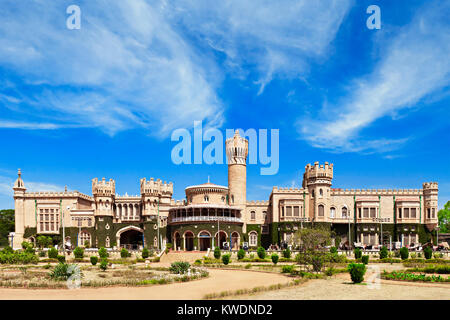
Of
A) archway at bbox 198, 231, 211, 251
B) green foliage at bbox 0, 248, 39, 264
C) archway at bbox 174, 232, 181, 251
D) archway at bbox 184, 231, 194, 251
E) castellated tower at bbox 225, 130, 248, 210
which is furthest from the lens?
castellated tower at bbox 225, 130, 248, 210

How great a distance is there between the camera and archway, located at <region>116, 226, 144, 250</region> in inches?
2735

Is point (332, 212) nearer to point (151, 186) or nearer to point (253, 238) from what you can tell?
point (253, 238)

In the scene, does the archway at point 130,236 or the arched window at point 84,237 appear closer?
the archway at point 130,236

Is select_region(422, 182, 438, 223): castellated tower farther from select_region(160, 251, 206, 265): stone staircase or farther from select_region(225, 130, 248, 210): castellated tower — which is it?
select_region(160, 251, 206, 265): stone staircase

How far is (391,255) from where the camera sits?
5200 centimetres

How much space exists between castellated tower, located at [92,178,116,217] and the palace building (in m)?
0.17

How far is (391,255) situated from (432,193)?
1952 cm

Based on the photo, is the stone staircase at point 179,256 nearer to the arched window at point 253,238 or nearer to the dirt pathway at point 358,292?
the arched window at point 253,238

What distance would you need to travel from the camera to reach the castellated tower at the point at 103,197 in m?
69.6

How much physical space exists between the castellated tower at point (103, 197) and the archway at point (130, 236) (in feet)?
12.5

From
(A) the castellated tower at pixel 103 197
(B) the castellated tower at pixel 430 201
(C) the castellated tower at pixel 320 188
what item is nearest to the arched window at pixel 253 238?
(C) the castellated tower at pixel 320 188

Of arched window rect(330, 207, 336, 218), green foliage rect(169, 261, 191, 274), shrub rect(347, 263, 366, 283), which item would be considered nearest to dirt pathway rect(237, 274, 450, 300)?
shrub rect(347, 263, 366, 283)

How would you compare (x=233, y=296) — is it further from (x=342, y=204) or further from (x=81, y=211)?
(x=81, y=211)
